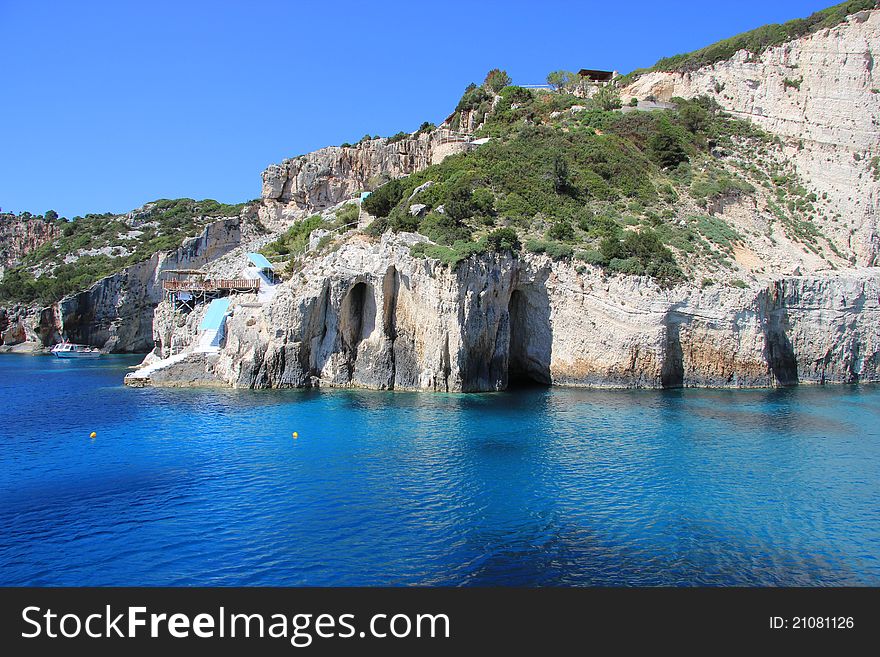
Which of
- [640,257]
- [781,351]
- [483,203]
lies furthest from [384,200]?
[781,351]

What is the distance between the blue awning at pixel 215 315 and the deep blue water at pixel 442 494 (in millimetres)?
9999

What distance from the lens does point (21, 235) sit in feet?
281

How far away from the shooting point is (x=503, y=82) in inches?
2373

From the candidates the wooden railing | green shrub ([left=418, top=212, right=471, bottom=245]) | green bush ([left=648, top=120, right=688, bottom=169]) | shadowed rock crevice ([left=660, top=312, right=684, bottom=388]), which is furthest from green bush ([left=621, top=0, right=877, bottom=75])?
the wooden railing

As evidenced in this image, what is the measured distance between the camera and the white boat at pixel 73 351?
5903 cm

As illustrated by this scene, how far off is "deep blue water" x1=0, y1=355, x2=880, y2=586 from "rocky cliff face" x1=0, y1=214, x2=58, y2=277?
70528 mm

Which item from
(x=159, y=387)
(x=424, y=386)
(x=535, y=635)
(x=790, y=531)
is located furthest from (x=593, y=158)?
(x=535, y=635)

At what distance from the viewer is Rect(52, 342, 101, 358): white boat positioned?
194ft

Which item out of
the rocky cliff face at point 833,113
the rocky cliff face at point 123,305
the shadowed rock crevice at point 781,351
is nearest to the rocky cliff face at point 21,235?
the rocky cliff face at point 123,305

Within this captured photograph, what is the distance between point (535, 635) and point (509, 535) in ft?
13.4

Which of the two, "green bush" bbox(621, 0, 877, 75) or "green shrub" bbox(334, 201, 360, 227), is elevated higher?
"green bush" bbox(621, 0, 877, 75)

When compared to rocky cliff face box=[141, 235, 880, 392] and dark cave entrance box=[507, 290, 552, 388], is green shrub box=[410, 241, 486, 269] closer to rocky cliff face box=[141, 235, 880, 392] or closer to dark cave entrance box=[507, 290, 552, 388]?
rocky cliff face box=[141, 235, 880, 392]

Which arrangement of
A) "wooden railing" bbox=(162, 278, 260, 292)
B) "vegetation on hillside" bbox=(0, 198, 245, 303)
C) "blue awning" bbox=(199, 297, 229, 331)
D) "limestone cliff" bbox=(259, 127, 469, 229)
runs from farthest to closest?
"vegetation on hillside" bbox=(0, 198, 245, 303), "limestone cliff" bbox=(259, 127, 469, 229), "wooden railing" bbox=(162, 278, 260, 292), "blue awning" bbox=(199, 297, 229, 331)

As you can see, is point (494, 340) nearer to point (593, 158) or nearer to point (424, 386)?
point (424, 386)
